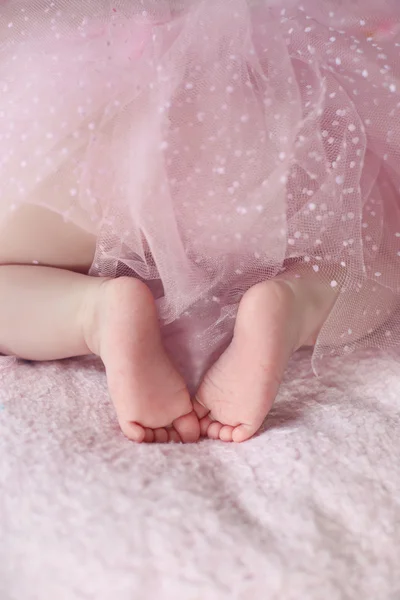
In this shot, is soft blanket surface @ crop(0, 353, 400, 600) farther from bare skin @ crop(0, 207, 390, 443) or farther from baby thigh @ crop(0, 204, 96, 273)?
baby thigh @ crop(0, 204, 96, 273)

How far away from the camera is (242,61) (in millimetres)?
639

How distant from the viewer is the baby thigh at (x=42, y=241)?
27.9 inches

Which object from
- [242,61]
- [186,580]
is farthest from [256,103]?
[186,580]

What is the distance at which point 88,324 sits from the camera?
69 cm

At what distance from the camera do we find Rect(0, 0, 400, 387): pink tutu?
63 centimetres

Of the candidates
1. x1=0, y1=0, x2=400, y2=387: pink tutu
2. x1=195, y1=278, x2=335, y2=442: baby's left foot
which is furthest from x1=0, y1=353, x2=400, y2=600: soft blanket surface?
x1=0, y1=0, x2=400, y2=387: pink tutu

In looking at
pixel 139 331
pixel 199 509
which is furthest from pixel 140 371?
pixel 199 509

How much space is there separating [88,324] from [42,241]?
11 centimetres

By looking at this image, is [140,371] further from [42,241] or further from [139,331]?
[42,241]

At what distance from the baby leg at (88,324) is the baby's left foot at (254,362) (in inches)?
1.1

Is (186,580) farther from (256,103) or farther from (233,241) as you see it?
(256,103)

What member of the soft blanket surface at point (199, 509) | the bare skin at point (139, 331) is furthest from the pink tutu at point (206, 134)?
the soft blanket surface at point (199, 509)

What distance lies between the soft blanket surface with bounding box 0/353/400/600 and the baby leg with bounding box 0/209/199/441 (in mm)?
40

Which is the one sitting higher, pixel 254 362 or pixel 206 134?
pixel 206 134
